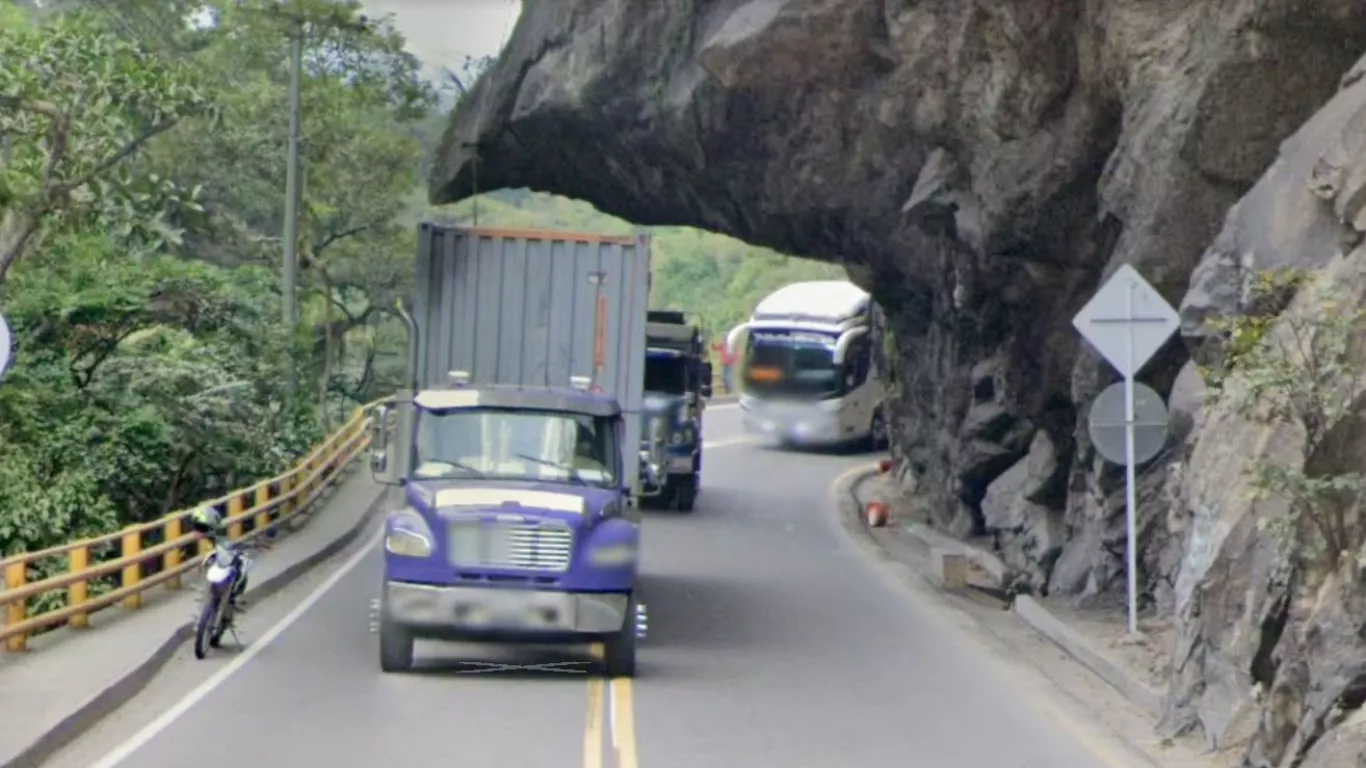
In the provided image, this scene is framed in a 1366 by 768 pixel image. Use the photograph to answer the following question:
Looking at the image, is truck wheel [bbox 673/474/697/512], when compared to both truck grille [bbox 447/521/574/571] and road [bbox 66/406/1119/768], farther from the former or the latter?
truck grille [bbox 447/521/574/571]

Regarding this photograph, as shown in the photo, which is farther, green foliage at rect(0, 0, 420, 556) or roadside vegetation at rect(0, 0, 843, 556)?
roadside vegetation at rect(0, 0, 843, 556)

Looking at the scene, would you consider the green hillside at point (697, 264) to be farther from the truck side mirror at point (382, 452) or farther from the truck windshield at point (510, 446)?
the truck windshield at point (510, 446)

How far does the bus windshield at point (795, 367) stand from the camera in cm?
4997

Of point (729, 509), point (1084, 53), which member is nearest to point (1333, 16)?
point (1084, 53)

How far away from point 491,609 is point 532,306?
4236mm

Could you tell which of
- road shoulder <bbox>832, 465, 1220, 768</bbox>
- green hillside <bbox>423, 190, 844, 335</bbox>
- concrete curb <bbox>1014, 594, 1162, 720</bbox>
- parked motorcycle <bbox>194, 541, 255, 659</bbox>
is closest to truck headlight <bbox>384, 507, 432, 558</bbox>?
parked motorcycle <bbox>194, 541, 255, 659</bbox>

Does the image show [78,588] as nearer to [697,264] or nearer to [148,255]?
[148,255]

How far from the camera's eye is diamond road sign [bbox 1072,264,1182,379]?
17094 millimetres

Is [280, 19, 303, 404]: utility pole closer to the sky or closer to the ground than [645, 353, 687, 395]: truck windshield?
closer to the sky

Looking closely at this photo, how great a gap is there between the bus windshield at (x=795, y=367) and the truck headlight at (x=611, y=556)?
34.3 metres

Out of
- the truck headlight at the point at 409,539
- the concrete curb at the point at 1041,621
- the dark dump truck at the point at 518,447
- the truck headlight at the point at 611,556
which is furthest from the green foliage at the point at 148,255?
the concrete curb at the point at 1041,621

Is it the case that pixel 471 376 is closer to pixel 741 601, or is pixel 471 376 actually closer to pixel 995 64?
pixel 741 601

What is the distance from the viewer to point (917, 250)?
105 ft

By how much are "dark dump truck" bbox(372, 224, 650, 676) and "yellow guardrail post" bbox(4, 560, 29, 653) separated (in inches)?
117
